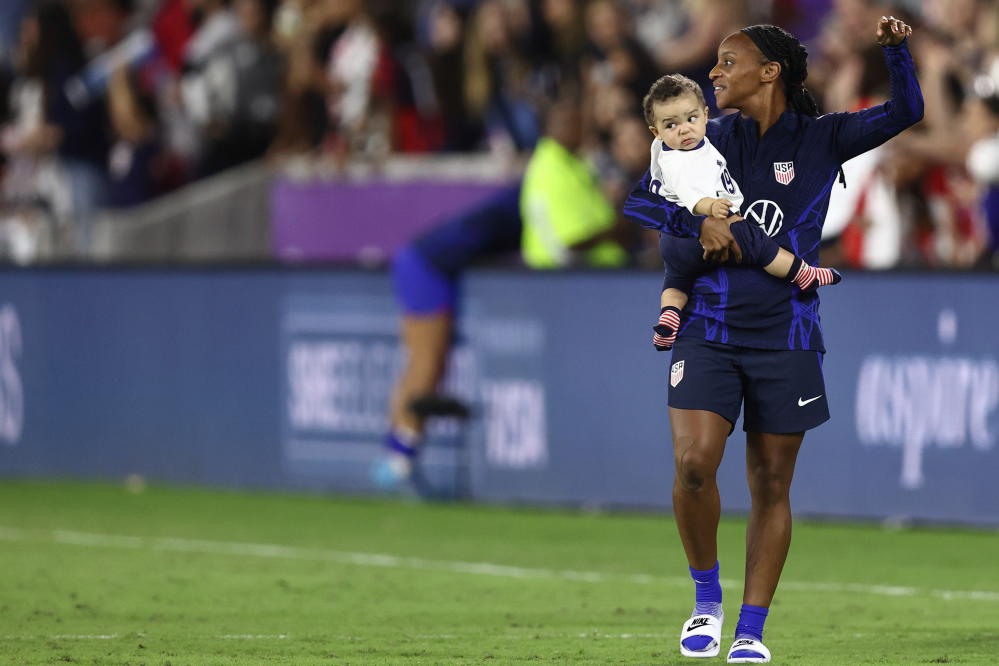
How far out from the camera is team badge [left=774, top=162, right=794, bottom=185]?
260 inches

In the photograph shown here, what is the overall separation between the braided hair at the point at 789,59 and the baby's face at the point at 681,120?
331 mm

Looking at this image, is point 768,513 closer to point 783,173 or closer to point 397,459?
point 783,173

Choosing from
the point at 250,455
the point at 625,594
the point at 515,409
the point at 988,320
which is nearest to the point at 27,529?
the point at 250,455

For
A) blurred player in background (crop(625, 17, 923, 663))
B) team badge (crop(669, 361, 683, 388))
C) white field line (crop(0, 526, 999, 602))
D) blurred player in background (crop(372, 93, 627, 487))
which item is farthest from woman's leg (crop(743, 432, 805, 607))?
blurred player in background (crop(372, 93, 627, 487))

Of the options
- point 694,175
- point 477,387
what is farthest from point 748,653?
point 477,387

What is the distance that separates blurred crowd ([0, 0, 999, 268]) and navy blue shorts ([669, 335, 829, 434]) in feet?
15.1

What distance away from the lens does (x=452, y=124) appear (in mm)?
16031

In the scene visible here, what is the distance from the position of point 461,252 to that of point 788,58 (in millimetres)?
6120

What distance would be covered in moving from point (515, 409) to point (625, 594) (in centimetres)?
361

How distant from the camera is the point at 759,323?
261 inches

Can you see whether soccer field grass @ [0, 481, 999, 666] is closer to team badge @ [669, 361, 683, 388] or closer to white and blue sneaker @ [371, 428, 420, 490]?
white and blue sneaker @ [371, 428, 420, 490]

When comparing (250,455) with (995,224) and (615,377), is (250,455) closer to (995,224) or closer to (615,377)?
(615,377)

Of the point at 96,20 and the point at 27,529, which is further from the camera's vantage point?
the point at 96,20

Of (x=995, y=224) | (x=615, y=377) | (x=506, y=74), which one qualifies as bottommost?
(x=615, y=377)
